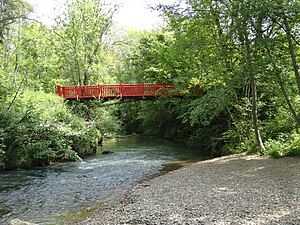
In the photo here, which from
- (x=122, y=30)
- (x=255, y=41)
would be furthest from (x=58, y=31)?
(x=255, y=41)

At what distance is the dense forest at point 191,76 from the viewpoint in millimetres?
10617

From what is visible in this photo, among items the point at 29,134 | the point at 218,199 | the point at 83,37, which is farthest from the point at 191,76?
the point at 83,37

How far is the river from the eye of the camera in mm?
7734

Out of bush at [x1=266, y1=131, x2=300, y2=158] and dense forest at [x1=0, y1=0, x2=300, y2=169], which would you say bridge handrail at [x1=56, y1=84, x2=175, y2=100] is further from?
bush at [x1=266, y1=131, x2=300, y2=158]

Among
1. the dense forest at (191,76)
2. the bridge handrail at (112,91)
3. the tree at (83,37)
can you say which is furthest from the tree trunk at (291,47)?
the tree at (83,37)

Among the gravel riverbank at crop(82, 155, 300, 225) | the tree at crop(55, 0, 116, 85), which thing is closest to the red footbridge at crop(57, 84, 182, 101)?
the tree at crop(55, 0, 116, 85)

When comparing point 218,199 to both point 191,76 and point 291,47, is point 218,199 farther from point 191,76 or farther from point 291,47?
point 191,76

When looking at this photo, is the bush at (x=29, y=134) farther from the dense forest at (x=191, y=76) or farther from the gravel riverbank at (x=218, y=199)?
the gravel riverbank at (x=218, y=199)

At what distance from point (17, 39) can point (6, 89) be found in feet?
35.1

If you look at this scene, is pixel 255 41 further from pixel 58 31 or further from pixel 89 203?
pixel 58 31

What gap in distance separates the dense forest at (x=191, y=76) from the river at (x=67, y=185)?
61.9 inches

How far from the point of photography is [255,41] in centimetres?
1042

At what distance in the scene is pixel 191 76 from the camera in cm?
1358

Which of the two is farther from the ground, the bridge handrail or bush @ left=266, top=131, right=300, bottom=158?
the bridge handrail
